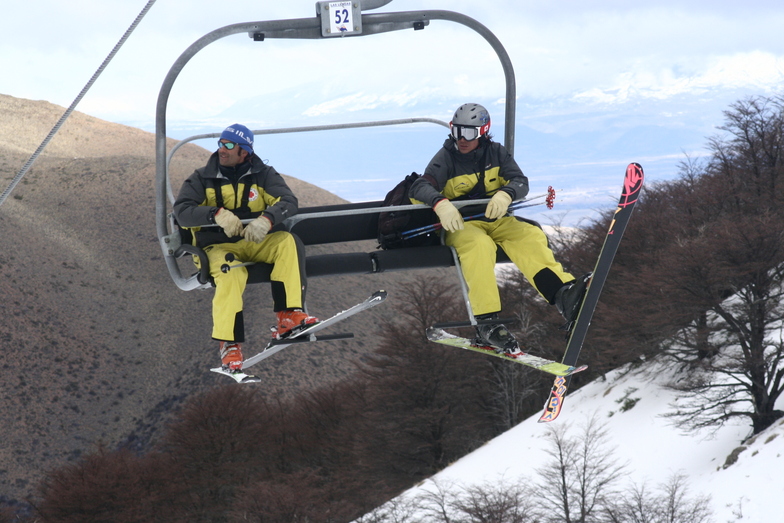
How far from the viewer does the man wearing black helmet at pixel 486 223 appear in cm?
609

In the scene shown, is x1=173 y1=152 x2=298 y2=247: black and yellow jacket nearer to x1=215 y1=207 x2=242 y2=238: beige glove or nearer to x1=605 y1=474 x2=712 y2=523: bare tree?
x1=215 y1=207 x2=242 y2=238: beige glove

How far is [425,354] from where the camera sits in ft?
169

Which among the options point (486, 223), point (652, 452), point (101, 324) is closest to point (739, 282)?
point (652, 452)

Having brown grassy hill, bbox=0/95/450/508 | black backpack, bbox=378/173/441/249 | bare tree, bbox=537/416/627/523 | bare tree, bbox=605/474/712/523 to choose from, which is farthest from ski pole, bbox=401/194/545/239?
brown grassy hill, bbox=0/95/450/508

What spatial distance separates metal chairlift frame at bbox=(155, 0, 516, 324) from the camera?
232 inches

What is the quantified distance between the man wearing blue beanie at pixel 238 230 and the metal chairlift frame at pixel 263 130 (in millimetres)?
166

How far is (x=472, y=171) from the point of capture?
649cm

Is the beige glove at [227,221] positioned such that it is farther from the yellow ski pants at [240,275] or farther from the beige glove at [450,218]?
the beige glove at [450,218]

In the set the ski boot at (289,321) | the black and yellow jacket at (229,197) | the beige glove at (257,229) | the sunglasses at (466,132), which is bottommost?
the ski boot at (289,321)

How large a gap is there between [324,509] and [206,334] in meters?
22.2

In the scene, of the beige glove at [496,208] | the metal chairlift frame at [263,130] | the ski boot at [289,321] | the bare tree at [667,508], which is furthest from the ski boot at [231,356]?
the bare tree at [667,508]

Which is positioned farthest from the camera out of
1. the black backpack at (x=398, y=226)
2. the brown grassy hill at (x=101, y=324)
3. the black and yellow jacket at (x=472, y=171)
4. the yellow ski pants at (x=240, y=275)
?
the brown grassy hill at (x=101, y=324)

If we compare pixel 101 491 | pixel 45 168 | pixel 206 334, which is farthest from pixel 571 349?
pixel 45 168

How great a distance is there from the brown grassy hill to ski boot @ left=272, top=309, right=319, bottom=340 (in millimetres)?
49892
